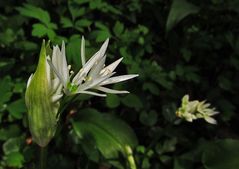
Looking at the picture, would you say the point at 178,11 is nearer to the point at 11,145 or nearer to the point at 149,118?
the point at 149,118

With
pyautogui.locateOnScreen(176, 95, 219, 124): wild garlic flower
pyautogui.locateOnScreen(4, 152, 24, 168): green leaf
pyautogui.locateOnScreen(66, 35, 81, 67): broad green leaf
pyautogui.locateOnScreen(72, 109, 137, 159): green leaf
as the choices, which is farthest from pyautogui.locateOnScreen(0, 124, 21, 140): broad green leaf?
pyautogui.locateOnScreen(176, 95, 219, 124): wild garlic flower

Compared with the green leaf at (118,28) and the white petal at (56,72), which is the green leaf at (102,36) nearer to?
the green leaf at (118,28)

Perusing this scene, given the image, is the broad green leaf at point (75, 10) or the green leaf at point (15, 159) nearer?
the green leaf at point (15, 159)

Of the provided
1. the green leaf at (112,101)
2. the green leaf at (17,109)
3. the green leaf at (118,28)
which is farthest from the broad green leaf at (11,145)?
the green leaf at (118,28)

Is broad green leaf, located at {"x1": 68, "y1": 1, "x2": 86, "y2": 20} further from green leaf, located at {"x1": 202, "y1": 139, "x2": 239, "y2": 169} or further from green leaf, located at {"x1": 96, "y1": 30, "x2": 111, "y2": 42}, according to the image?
green leaf, located at {"x1": 202, "y1": 139, "x2": 239, "y2": 169}

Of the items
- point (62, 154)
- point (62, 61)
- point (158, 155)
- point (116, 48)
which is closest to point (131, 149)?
point (158, 155)

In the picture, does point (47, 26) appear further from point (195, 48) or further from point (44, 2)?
point (195, 48)
